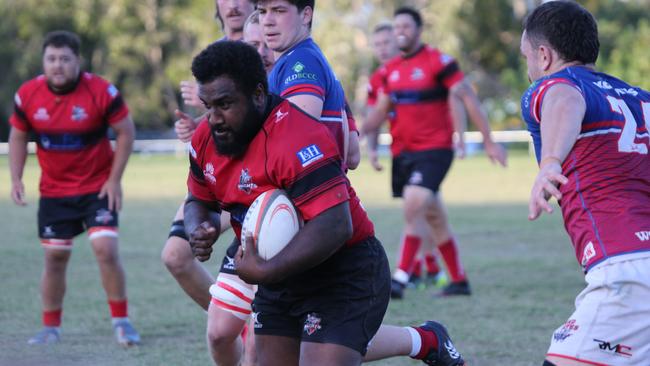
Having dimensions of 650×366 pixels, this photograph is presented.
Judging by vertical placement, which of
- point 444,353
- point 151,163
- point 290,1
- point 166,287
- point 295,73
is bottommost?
point 151,163

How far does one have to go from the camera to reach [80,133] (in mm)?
7566

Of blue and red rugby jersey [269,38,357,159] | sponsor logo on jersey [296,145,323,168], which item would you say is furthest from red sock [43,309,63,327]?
sponsor logo on jersey [296,145,323,168]

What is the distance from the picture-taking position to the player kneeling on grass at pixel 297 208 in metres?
3.87

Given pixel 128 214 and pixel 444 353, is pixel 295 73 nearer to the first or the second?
pixel 444 353

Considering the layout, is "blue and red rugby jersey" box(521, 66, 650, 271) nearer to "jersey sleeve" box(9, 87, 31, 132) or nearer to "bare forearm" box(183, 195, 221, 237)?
"bare forearm" box(183, 195, 221, 237)

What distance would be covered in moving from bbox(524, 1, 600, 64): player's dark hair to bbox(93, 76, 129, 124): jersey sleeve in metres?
4.16

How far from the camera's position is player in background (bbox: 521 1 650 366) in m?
3.73

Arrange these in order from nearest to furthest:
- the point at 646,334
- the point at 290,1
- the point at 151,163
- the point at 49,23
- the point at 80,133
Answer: the point at 646,334 < the point at 290,1 < the point at 80,133 < the point at 151,163 < the point at 49,23

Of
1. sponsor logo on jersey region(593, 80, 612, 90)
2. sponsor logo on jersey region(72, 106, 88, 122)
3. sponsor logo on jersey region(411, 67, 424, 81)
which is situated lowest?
sponsor logo on jersey region(72, 106, 88, 122)

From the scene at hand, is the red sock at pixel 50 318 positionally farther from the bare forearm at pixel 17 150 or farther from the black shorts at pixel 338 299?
the black shorts at pixel 338 299

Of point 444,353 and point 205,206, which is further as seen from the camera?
point 444,353

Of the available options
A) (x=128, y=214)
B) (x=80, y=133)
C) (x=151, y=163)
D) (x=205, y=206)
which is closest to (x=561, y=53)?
(x=205, y=206)

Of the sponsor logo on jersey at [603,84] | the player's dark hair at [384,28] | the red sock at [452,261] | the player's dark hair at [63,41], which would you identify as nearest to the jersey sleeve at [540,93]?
the sponsor logo on jersey at [603,84]

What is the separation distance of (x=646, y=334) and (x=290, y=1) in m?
2.31
